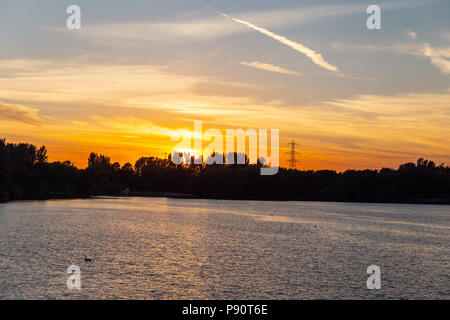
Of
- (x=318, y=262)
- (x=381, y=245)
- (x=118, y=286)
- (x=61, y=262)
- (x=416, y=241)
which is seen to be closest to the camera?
(x=118, y=286)

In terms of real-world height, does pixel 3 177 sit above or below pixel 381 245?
above

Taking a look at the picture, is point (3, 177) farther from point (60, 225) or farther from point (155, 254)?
point (155, 254)

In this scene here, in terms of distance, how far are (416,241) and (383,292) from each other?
45.7 m

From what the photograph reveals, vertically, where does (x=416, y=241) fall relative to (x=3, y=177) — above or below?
below

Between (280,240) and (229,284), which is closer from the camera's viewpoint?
(229,284)

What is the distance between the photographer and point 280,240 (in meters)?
75.9
